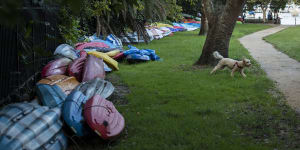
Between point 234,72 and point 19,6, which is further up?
point 19,6

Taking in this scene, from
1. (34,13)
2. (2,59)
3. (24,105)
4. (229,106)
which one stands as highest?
(34,13)

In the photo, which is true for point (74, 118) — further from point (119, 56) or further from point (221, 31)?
point (119, 56)

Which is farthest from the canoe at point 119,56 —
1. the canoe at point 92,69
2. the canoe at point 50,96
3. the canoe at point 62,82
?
the canoe at point 50,96

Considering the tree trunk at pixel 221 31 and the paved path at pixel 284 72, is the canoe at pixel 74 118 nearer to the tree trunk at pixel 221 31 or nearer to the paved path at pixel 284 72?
the paved path at pixel 284 72

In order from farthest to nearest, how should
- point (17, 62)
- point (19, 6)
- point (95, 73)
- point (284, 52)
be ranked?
point (284, 52) < point (95, 73) < point (17, 62) < point (19, 6)

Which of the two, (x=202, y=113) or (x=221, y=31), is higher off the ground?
(x=221, y=31)

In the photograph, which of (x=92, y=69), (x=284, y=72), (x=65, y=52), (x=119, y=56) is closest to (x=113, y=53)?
(x=119, y=56)

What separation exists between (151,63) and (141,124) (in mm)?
7177

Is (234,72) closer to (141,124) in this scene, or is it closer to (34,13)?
(141,124)

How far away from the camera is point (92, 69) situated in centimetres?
885

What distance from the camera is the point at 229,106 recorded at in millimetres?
7090

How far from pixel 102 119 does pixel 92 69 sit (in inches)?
154

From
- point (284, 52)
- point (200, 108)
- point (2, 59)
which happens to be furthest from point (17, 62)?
point (284, 52)

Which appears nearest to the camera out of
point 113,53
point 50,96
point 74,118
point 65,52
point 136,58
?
point 74,118
